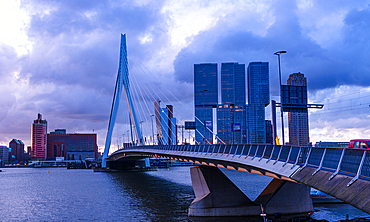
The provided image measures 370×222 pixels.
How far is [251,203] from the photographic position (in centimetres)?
3219

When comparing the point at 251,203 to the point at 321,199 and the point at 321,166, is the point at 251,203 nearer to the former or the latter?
the point at 321,199

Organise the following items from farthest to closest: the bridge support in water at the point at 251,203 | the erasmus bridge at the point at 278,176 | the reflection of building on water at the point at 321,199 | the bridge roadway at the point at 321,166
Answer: the reflection of building on water at the point at 321,199, the bridge support in water at the point at 251,203, the erasmus bridge at the point at 278,176, the bridge roadway at the point at 321,166

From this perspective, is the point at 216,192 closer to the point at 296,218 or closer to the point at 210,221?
the point at 210,221

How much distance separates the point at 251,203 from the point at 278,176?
45.0 feet

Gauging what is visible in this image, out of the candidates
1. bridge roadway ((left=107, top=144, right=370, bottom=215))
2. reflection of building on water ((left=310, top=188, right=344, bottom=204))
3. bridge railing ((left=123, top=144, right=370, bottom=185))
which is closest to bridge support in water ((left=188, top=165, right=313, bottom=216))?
bridge roadway ((left=107, top=144, right=370, bottom=215))

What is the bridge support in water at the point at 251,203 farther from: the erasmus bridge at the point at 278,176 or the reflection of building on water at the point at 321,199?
the reflection of building on water at the point at 321,199

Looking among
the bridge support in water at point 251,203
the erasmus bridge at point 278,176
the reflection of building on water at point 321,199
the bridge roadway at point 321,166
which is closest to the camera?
the bridge roadway at point 321,166

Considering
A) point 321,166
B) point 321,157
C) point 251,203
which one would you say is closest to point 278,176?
point 321,157

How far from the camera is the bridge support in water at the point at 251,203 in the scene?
103ft

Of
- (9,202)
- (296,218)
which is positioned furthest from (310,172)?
(9,202)

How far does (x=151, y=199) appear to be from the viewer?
45031mm

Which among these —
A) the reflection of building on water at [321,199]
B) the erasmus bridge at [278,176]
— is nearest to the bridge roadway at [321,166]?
the erasmus bridge at [278,176]

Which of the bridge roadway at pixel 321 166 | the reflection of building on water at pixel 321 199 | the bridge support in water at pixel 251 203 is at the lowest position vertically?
the reflection of building on water at pixel 321 199

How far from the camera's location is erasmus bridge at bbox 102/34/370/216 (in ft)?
39.9
